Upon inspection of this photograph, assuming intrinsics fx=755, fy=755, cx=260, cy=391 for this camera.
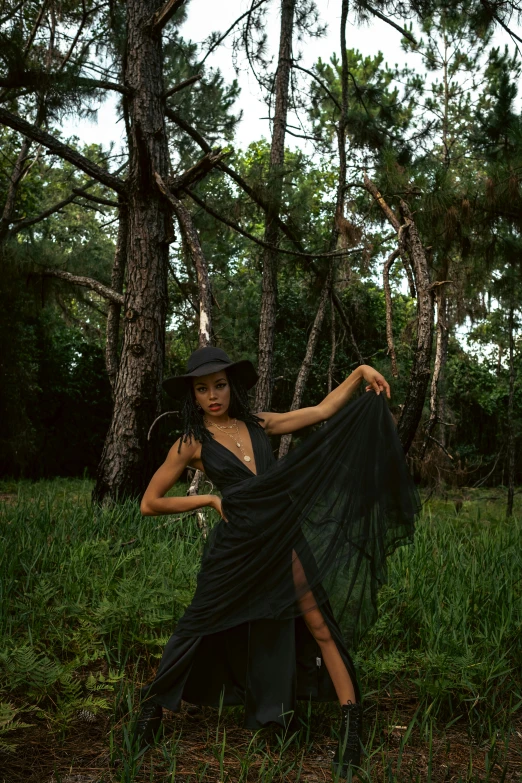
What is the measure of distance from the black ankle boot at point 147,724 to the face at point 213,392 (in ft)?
3.95

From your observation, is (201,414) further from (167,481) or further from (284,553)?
(284,553)

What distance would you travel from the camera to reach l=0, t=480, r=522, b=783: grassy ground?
2.96 meters

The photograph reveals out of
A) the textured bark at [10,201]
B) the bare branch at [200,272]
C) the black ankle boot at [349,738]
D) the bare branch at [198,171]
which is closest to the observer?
the black ankle boot at [349,738]

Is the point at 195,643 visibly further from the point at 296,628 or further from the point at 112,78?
the point at 112,78

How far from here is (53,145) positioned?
604cm

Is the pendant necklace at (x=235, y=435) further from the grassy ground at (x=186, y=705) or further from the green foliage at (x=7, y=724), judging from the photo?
the green foliage at (x=7, y=724)

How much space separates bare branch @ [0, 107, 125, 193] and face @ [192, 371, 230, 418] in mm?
→ 3364

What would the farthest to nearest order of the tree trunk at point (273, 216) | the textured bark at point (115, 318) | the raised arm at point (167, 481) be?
the tree trunk at point (273, 216)
the textured bark at point (115, 318)
the raised arm at point (167, 481)

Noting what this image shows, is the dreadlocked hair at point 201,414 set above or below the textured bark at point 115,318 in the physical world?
below

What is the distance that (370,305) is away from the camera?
1428cm

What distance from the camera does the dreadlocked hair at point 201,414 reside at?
3.11m

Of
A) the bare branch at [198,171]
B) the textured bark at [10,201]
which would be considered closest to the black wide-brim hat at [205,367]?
the bare branch at [198,171]

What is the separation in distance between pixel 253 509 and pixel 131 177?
4.34 meters

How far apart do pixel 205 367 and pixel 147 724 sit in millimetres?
1454
